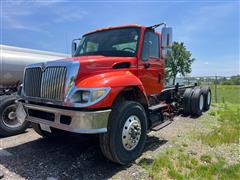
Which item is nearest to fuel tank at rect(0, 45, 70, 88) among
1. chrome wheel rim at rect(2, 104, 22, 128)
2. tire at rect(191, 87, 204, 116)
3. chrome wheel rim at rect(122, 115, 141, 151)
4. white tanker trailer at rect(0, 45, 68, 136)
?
white tanker trailer at rect(0, 45, 68, 136)

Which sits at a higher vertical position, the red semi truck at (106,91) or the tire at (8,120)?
the red semi truck at (106,91)

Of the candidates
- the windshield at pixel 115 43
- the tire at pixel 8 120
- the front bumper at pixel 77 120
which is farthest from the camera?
the tire at pixel 8 120

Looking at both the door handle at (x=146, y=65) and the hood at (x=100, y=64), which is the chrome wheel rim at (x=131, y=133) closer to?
the hood at (x=100, y=64)

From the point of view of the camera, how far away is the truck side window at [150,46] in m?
4.41

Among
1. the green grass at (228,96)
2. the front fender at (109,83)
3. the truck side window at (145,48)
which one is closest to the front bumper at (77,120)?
the front fender at (109,83)

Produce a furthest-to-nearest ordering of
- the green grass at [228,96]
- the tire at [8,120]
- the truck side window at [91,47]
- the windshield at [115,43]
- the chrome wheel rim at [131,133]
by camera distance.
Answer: the green grass at [228,96] < the tire at [8,120] < the truck side window at [91,47] < the windshield at [115,43] < the chrome wheel rim at [131,133]

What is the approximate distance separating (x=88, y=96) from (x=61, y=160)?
1670mm

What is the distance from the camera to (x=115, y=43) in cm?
441

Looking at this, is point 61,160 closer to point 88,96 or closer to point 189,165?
point 88,96

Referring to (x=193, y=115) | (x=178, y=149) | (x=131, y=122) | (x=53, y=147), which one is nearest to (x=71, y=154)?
(x=53, y=147)

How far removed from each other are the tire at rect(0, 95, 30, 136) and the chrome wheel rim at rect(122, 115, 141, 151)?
11.0ft

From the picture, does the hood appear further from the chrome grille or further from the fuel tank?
the fuel tank

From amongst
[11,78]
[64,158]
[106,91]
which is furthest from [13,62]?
[106,91]

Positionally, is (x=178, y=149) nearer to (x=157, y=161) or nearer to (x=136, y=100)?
(x=157, y=161)
